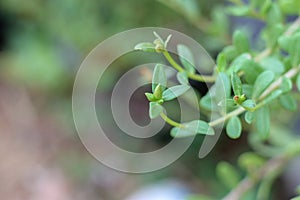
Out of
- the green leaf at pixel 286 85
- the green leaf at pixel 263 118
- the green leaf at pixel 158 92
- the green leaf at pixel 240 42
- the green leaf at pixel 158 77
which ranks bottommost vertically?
the green leaf at pixel 158 92

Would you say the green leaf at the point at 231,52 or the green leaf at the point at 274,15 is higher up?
the green leaf at the point at 274,15

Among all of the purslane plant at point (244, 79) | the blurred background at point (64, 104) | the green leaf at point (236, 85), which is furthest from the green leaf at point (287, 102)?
the blurred background at point (64, 104)

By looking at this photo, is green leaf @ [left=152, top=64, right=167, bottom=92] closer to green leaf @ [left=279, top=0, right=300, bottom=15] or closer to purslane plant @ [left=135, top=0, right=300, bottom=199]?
purslane plant @ [left=135, top=0, right=300, bottom=199]

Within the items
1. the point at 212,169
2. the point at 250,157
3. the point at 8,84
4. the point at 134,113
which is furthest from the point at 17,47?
Answer: the point at 250,157

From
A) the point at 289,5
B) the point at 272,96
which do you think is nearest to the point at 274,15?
the point at 289,5

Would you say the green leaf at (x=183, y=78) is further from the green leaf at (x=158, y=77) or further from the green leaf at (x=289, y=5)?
the green leaf at (x=289, y=5)

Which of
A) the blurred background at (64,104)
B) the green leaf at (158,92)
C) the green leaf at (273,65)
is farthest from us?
the blurred background at (64,104)

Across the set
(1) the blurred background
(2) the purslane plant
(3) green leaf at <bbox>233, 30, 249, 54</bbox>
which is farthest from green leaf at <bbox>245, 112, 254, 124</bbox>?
(1) the blurred background
